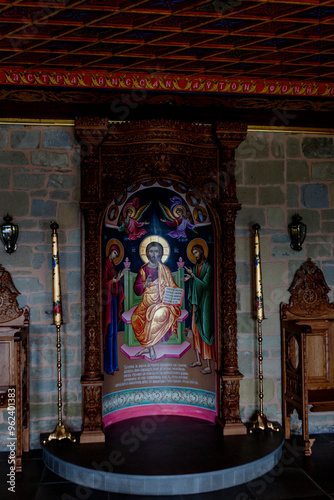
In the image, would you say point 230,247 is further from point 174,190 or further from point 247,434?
point 247,434

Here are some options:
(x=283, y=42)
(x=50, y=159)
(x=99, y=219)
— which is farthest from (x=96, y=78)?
(x=283, y=42)

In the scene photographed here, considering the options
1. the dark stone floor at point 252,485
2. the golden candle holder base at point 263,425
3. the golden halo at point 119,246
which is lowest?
the dark stone floor at point 252,485

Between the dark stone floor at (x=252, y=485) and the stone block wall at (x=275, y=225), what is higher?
the stone block wall at (x=275, y=225)

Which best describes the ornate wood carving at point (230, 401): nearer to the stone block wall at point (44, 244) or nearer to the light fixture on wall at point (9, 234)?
the stone block wall at point (44, 244)

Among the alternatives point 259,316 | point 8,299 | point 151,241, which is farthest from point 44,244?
point 259,316

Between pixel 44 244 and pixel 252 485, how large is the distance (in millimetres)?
2489

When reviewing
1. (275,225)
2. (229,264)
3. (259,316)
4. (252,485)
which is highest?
(275,225)

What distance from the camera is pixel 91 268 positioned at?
12.0 feet

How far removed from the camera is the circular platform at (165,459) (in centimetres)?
297

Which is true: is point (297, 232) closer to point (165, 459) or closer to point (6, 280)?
point (165, 459)

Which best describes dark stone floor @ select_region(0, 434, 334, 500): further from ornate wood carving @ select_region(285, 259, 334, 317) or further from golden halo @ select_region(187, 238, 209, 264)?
golden halo @ select_region(187, 238, 209, 264)

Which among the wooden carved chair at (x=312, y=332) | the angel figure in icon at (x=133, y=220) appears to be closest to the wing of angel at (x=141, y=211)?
the angel figure in icon at (x=133, y=220)

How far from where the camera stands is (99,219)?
374 cm

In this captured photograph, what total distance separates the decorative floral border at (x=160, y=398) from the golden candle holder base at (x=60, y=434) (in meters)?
0.47
